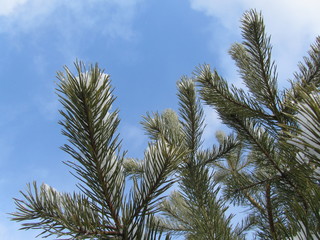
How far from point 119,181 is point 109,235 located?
165mm

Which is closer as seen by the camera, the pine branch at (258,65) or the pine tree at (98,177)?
the pine tree at (98,177)

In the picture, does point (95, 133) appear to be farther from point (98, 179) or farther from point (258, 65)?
point (258, 65)

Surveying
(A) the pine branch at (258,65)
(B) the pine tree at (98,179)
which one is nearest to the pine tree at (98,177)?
(B) the pine tree at (98,179)

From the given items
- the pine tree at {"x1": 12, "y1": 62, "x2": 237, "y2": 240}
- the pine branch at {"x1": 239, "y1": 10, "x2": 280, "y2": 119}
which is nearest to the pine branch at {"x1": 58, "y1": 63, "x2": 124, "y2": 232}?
the pine tree at {"x1": 12, "y1": 62, "x2": 237, "y2": 240}

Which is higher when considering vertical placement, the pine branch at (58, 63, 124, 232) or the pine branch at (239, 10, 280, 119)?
the pine branch at (239, 10, 280, 119)

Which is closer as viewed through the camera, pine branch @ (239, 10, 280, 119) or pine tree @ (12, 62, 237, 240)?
pine tree @ (12, 62, 237, 240)

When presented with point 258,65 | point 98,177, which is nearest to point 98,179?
point 98,177

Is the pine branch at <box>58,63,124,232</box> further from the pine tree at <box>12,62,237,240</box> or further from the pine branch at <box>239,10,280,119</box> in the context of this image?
the pine branch at <box>239,10,280,119</box>

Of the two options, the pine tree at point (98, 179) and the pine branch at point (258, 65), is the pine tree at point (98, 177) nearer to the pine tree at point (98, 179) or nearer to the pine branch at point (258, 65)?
the pine tree at point (98, 179)

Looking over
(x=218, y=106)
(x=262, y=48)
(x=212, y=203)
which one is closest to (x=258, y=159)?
(x=218, y=106)

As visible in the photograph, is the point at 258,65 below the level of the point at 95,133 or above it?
above

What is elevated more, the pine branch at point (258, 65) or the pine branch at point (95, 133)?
the pine branch at point (258, 65)

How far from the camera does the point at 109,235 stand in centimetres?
89

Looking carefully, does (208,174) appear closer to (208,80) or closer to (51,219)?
(208,80)
